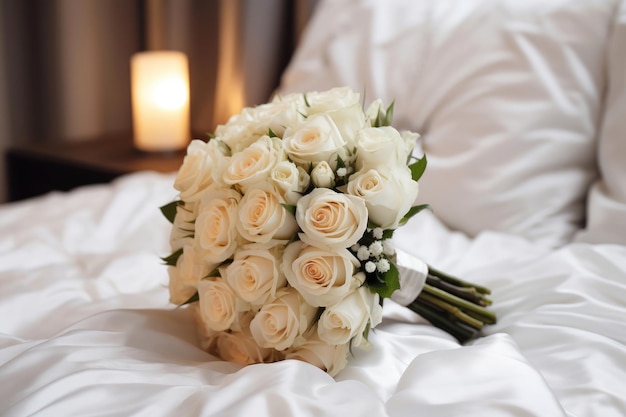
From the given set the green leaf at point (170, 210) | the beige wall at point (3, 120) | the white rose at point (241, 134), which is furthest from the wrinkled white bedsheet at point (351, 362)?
the beige wall at point (3, 120)

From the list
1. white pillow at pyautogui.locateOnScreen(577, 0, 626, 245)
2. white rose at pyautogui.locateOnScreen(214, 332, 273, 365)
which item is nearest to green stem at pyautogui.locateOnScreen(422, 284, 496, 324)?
white rose at pyautogui.locateOnScreen(214, 332, 273, 365)

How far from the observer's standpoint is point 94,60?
2.67 m

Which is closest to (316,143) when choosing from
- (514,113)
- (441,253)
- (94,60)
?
(441,253)

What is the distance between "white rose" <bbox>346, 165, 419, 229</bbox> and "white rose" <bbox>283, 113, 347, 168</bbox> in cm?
3

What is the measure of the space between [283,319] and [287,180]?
132mm

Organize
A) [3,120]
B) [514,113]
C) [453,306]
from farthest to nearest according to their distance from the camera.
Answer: [3,120] < [514,113] < [453,306]

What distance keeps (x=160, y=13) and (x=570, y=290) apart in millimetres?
1907

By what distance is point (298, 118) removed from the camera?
77 centimetres

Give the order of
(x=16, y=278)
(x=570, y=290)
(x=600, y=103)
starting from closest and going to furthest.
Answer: (x=570, y=290), (x=16, y=278), (x=600, y=103)

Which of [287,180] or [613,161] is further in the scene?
[613,161]

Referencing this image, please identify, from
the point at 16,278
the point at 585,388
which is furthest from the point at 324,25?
the point at 585,388

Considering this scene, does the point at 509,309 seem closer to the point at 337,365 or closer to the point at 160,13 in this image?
the point at 337,365

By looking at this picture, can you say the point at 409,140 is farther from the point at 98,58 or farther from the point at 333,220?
the point at 98,58

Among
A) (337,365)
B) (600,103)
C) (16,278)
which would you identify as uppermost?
(600,103)
